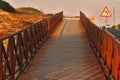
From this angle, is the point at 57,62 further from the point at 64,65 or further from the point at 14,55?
the point at 14,55

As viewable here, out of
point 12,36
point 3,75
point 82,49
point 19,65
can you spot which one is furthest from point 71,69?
point 82,49

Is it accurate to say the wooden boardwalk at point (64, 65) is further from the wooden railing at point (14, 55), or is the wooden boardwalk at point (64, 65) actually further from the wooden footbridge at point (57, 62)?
the wooden railing at point (14, 55)

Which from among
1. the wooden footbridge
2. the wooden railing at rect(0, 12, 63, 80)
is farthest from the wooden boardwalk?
the wooden railing at rect(0, 12, 63, 80)

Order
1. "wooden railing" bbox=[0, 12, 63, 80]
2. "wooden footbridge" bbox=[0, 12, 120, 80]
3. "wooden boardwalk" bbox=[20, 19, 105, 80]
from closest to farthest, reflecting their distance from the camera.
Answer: "wooden railing" bbox=[0, 12, 63, 80]
"wooden footbridge" bbox=[0, 12, 120, 80]
"wooden boardwalk" bbox=[20, 19, 105, 80]

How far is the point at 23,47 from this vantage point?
43.2 feet

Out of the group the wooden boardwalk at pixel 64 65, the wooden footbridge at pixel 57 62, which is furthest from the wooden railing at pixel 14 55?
the wooden boardwalk at pixel 64 65

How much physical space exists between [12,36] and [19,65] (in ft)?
5.15

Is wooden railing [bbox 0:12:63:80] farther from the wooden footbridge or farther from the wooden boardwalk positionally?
the wooden boardwalk

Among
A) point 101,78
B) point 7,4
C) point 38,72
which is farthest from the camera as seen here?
point 7,4

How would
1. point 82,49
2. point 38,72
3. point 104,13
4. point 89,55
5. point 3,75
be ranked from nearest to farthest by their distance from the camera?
point 3,75
point 38,72
point 89,55
point 82,49
point 104,13

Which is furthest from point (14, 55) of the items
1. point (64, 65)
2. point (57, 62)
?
point (57, 62)

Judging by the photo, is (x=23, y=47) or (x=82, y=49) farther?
(x=82, y=49)

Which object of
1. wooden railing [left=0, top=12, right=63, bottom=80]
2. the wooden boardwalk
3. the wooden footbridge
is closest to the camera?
wooden railing [left=0, top=12, right=63, bottom=80]

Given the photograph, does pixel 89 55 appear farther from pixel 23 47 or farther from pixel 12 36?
pixel 12 36
